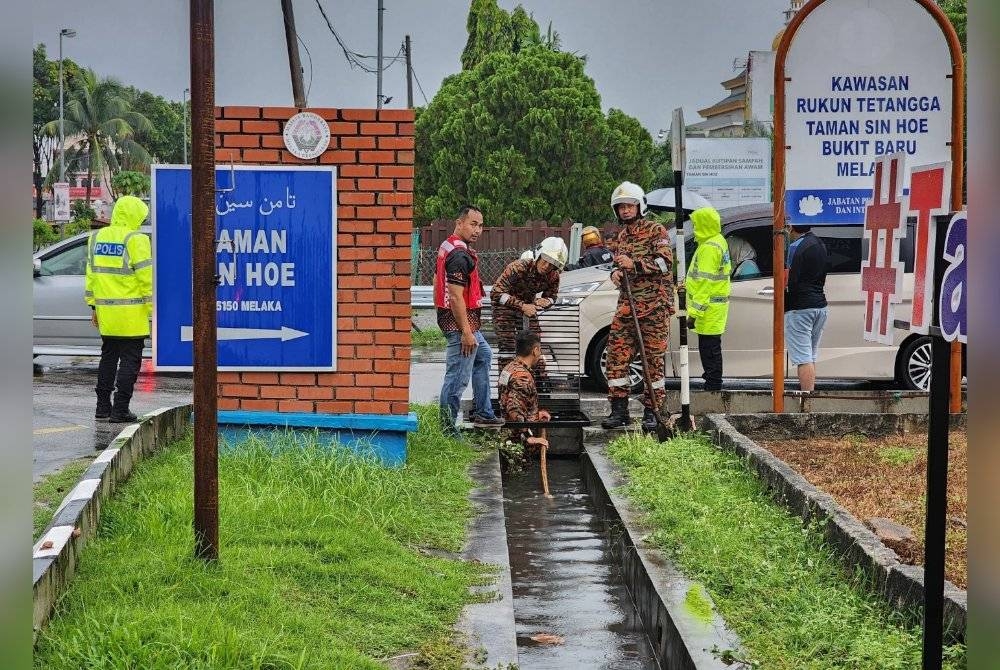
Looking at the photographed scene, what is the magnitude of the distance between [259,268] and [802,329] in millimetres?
5361

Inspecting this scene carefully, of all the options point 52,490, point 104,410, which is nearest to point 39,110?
point 52,490

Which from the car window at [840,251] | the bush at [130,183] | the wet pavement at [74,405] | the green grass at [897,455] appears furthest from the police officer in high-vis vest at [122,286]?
the bush at [130,183]

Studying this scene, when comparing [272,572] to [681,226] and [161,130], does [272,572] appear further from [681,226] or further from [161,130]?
[161,130]

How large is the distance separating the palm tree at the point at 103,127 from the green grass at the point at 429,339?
36234mm

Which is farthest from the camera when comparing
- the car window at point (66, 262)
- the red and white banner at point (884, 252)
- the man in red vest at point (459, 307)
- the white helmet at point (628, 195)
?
the car window at point (66, 262)

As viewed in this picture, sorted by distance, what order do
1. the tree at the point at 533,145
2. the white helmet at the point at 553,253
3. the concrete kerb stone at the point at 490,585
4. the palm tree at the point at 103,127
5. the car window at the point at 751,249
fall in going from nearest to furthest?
the concrete kerb stone at the point at 490,585 → the white helmet at the point at 553,253 → the car window at the point at 751,249 → the tree at the point at 533,145 → the palm tree at the point at 103,127

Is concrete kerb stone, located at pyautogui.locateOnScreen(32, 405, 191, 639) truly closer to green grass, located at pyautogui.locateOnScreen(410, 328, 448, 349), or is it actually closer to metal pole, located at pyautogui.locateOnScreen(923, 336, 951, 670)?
A: metal pole, located at pyautogui.locateOnScreen(923, 336, 951, 670)

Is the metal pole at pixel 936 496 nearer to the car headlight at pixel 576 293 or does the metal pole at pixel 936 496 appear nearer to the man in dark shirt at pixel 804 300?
the man in dark shirt at pixel 804 300

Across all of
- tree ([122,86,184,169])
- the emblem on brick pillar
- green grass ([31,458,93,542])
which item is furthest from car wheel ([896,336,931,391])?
tree ([122,86,184,169])

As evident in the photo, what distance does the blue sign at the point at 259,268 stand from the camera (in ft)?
25.8

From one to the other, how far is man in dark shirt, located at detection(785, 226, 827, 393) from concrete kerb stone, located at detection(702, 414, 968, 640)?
1837mm

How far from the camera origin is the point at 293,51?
1174 cm

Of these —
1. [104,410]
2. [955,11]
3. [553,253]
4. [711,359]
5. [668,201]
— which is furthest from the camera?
[955,11]
